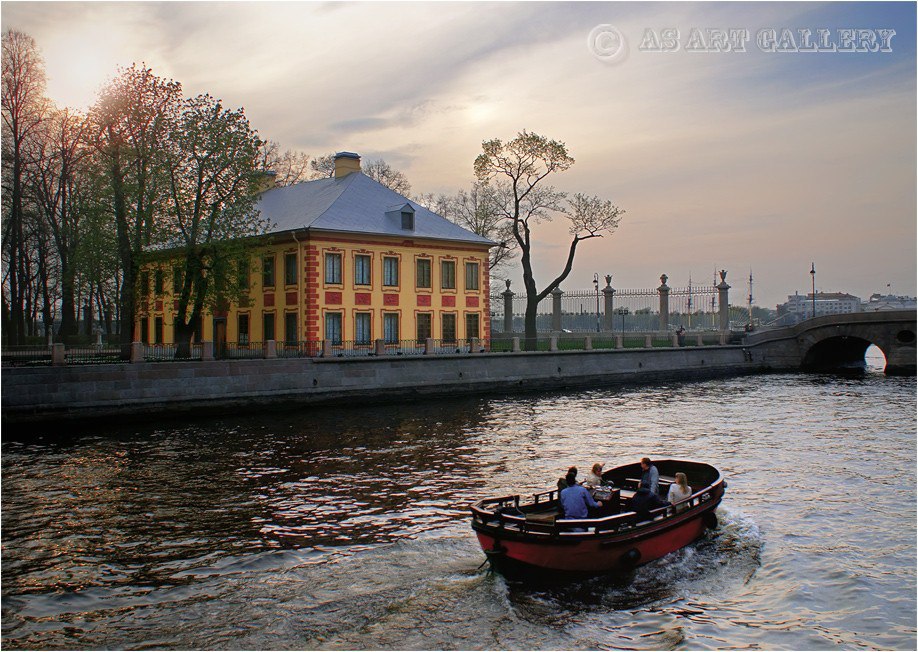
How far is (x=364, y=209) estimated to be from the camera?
4672 cm

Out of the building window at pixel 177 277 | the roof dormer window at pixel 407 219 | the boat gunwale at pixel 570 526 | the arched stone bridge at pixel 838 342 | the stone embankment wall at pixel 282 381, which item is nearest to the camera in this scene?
the boat gunwale at pixel 570 526

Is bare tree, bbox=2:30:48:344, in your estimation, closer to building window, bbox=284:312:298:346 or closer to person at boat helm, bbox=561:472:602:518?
building window, bbox=284:312:298:346

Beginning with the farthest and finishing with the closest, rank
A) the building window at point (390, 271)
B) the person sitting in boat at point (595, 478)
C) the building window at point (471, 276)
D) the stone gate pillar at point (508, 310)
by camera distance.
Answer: the stone gate pillar at point (508, 310)
the building window at point (471, 276)
the building window at point (390, 271)
the person sitting in boat at point (595, 478)

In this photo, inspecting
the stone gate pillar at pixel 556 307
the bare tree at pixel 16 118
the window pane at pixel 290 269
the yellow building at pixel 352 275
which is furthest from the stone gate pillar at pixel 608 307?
the bare tree at pixel 16 118

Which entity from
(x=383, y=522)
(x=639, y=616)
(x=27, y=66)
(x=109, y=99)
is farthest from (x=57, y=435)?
(x=27, y=66)

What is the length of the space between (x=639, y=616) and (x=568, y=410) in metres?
24.7

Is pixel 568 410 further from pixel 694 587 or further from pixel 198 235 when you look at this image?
pixel 694 587

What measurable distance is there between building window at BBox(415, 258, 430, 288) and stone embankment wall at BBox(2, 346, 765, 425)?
253 inches

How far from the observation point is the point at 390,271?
46094 millimetres

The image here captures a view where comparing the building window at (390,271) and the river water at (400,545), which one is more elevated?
the building window at (390,271)

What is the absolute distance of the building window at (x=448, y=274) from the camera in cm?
4851

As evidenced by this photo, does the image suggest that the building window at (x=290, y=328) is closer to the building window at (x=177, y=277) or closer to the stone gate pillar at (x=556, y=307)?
the building window at (x=177, y=277)

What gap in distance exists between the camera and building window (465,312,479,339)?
4975 centimetres

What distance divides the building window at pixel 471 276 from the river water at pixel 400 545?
2084 cm
